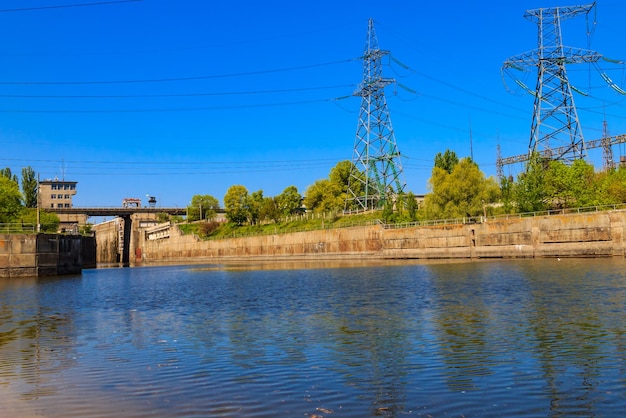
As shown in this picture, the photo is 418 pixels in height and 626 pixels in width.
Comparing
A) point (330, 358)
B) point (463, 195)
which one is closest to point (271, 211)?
point (463, 195)

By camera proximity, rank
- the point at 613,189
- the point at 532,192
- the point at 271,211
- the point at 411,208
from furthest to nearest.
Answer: the point at 271,211 < the point at 411,208 < the point at 532,192 < the point at 613,189

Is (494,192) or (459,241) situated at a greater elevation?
(494,192)

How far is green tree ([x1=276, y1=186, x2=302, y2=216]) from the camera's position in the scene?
170863mm

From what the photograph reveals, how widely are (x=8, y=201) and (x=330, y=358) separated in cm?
9481

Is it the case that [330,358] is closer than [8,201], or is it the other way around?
[330,358]

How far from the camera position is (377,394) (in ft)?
41.9

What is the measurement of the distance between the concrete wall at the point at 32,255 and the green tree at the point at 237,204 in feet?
351

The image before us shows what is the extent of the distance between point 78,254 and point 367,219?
6066 cm

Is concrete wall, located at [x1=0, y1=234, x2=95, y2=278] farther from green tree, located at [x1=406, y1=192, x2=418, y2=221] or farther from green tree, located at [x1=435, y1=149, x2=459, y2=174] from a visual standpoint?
green tree, located at [x1=435, y1=149, x2=459, y2=174]

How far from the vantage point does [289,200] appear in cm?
17225

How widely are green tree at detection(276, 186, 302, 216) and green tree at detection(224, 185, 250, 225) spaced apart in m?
12.4

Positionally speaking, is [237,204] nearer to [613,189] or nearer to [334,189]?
[334,189]

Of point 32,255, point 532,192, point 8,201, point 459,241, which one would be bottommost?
point 459,241

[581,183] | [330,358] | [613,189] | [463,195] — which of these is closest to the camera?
[330,358]
